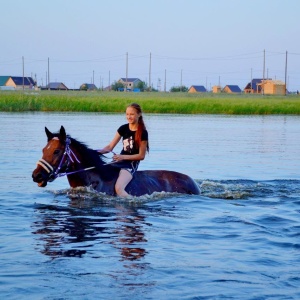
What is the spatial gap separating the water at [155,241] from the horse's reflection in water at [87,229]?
1 cm

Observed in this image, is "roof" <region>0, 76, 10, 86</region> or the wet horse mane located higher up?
"roof" <region>0, 76, 10, 86</region>

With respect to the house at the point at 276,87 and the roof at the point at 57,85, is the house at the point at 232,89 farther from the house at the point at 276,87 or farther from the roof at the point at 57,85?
the roof at the point at 57,85

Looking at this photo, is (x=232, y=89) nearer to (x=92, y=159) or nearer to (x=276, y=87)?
(x=276, y=87)

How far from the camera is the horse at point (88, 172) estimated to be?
36.3 ft

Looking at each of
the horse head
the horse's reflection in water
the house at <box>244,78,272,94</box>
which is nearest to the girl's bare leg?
the horse's reflection in water

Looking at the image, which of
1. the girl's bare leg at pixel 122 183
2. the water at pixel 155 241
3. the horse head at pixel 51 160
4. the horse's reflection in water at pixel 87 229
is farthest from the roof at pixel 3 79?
the horse's reflection in water at pixel 87 229

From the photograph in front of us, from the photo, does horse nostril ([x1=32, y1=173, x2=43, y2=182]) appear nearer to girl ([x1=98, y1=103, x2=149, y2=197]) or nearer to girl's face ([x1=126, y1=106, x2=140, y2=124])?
girl ([x1=98, y1=103, x2=149, y2=197])

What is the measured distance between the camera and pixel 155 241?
9.02 metres

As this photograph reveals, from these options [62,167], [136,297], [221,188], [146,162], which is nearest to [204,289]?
[136,297]

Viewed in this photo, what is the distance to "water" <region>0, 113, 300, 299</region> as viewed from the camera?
22.7 feet

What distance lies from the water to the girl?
35cm

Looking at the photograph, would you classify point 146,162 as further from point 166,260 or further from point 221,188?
point 166,260

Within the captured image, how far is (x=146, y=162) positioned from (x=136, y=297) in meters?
12.8

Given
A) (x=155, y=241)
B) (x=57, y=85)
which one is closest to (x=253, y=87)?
(x=57, y=85)
